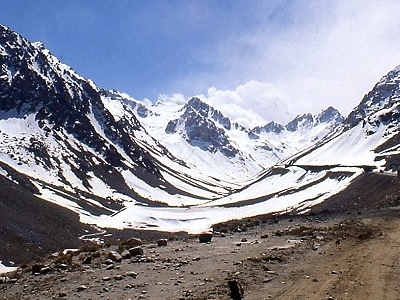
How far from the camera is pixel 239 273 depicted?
1755 cm

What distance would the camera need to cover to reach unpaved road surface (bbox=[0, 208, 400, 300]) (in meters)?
15.6

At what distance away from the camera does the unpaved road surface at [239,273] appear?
15625 mm

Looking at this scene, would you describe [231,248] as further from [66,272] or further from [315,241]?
[66,272]

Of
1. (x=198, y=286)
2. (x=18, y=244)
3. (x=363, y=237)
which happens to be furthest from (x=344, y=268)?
(x=18, y=244)

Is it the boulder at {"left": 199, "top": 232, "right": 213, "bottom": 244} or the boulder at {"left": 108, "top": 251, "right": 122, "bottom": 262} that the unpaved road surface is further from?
the boulder at {"left": 199, "top": 232, "right": 213, "bottom": 244}

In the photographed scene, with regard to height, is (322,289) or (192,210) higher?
(192,210)

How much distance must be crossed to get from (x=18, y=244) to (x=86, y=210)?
66.3 metres

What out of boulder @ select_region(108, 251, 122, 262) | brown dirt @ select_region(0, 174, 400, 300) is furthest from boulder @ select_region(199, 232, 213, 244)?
boulder @ select_region(108, 251, 122, 262)

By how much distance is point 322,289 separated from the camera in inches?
611

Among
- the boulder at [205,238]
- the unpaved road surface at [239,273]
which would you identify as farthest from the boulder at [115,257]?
the boulder at [205,238]

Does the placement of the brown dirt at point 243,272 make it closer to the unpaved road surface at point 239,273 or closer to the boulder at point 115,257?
the unpaved road surface at point 239,273

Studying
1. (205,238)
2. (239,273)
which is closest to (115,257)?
(239,273)

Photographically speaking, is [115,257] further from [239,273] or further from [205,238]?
[205,238]

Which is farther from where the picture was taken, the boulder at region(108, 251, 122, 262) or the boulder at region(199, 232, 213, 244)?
the boulder at region(199, 232, 213, 244)
